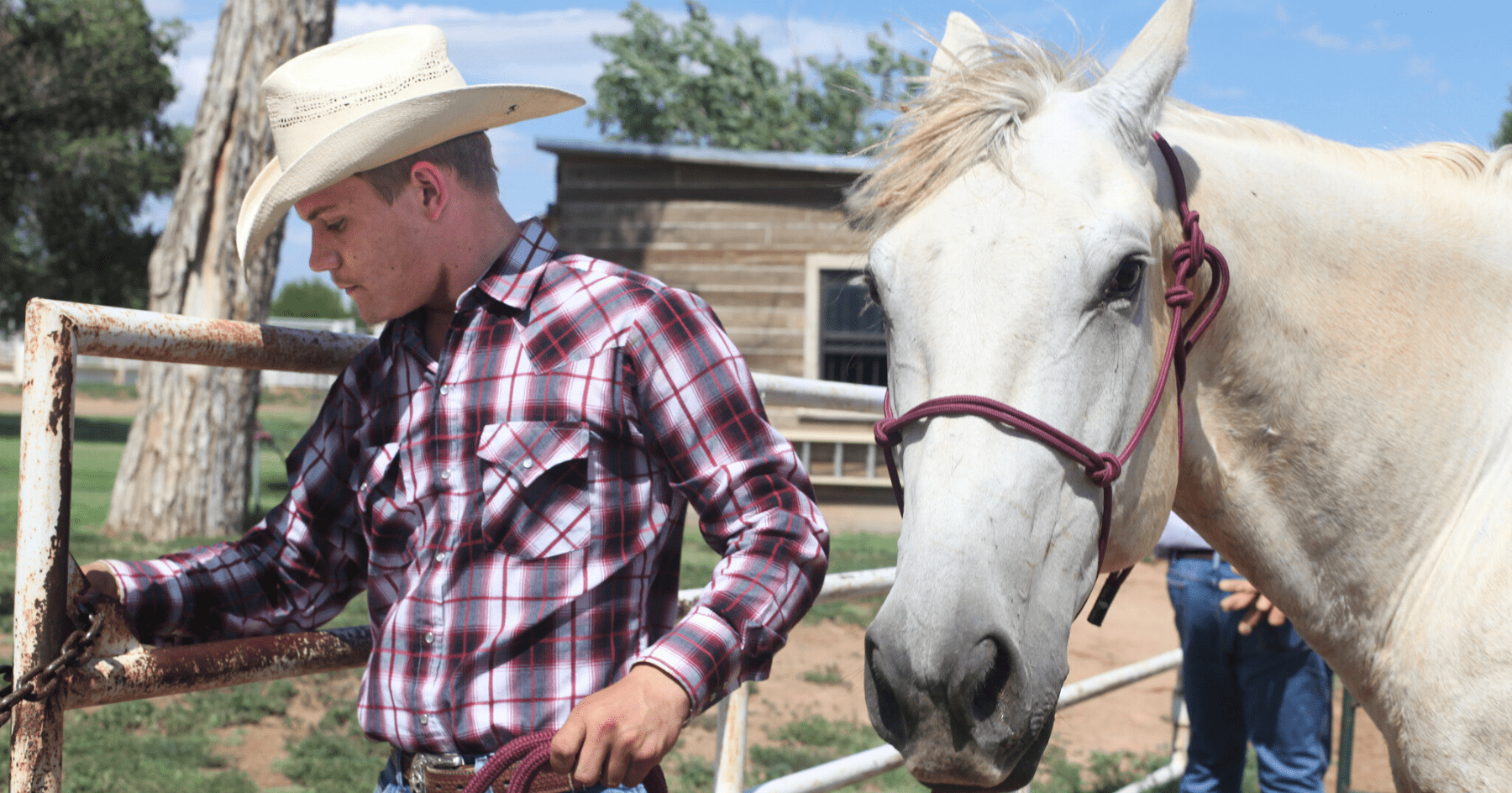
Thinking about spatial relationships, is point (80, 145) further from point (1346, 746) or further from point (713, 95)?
point (1346, 746)

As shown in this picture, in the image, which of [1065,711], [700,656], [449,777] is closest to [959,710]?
[700,656]

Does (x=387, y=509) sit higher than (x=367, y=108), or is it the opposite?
(x=367, y=108)

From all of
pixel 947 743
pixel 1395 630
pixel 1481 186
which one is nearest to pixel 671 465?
pixel 947 743

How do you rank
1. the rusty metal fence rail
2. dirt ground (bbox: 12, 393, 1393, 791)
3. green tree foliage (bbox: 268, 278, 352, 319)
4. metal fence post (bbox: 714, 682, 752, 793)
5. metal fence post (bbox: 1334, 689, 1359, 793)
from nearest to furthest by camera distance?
the rusty metal fence rail
metal fence post (bbox: 714, 682, 752, 793)
metal fence post (bbox: 1334, 689, 1359, 793)
dirt ground (bbox: 12, 393, 1393, 791)
green tree foliage (bbox: 268, 278, 352, 319)

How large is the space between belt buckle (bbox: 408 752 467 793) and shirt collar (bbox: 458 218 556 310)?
2.11ft

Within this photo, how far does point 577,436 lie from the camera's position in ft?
4.87

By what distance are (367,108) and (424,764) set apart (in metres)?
0.97

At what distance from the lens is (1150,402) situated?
61.6 inches

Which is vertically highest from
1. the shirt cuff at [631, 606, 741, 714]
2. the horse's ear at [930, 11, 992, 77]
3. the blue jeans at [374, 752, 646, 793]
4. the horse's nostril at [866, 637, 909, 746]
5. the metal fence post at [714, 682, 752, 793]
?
the horse's ear at [930, 11, 992, 77]

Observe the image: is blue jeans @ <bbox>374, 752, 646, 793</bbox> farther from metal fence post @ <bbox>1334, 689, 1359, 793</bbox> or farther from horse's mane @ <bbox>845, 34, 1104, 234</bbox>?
metal fence post @ <bbox>1334, 689, 1359, 793</bbox>

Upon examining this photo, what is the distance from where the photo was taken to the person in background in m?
2.84

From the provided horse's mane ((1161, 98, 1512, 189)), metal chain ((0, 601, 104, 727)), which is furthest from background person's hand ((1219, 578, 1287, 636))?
metal chain ((0, 601, 104, 727))

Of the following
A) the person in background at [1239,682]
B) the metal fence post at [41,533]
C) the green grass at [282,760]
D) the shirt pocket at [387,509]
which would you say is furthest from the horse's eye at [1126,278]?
the green grass at [282,760]

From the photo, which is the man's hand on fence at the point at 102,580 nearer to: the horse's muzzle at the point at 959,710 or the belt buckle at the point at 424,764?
the belt buckle at the point at 424,764
